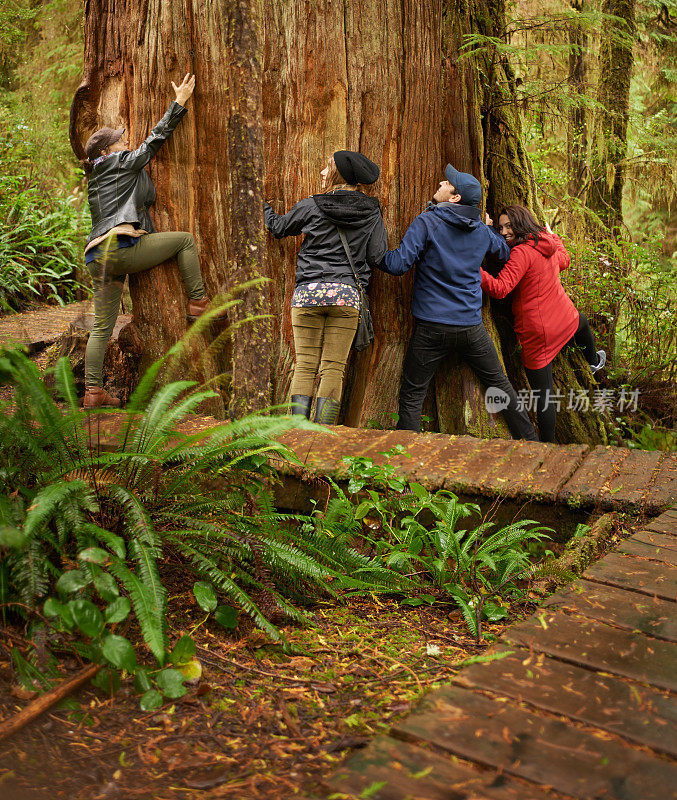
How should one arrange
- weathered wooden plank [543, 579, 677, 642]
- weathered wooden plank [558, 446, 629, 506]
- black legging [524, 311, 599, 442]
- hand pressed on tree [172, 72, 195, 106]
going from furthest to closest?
black legging [524, 311, 599, 442] < hand pressed on tree [172, 72, 195, 106] < weathered wooden plank [558, 446, 629, 506] < weathered wooden plank [543, 579, 677, 642]

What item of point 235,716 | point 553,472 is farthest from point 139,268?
point 235,716

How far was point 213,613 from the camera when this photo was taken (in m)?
2.39

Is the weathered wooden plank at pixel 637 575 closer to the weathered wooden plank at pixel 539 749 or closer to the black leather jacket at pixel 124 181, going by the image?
the weathered wooden plank at pixel 539 749

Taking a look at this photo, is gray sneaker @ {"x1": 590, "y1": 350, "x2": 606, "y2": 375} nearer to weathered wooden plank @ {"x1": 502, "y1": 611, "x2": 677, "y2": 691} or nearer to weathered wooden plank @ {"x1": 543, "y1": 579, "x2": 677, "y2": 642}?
weathered wooden plank @ {"x1": 543, "y1": 579, "x2": 677, "y2": 642}

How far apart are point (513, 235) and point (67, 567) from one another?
16.2ft

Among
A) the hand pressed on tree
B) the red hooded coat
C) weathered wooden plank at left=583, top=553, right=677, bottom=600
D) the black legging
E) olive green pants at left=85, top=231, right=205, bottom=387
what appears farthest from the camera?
the black legging

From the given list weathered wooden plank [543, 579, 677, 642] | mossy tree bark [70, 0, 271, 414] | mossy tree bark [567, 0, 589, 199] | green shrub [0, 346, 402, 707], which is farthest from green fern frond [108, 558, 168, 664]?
mossy tree bark [567, 0, 589, 199]

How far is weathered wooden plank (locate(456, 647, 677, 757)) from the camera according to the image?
1604 millimetres

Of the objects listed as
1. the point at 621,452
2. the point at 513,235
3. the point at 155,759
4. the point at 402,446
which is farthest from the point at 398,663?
the point at 513,235

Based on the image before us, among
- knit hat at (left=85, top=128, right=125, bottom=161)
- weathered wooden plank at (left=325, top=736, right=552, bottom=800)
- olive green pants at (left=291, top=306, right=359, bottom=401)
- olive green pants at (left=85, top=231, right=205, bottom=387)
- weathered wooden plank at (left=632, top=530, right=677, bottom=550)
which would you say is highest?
knit hat at (left=85, top=128, right=125, bottom=161)

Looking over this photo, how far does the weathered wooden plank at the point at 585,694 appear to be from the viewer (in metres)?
1.60

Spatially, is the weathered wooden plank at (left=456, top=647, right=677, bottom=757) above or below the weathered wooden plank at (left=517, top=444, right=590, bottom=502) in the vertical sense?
above

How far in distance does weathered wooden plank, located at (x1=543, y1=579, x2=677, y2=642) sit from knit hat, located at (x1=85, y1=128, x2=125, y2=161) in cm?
463

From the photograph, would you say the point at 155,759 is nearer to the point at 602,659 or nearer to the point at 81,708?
the point at 81,708
